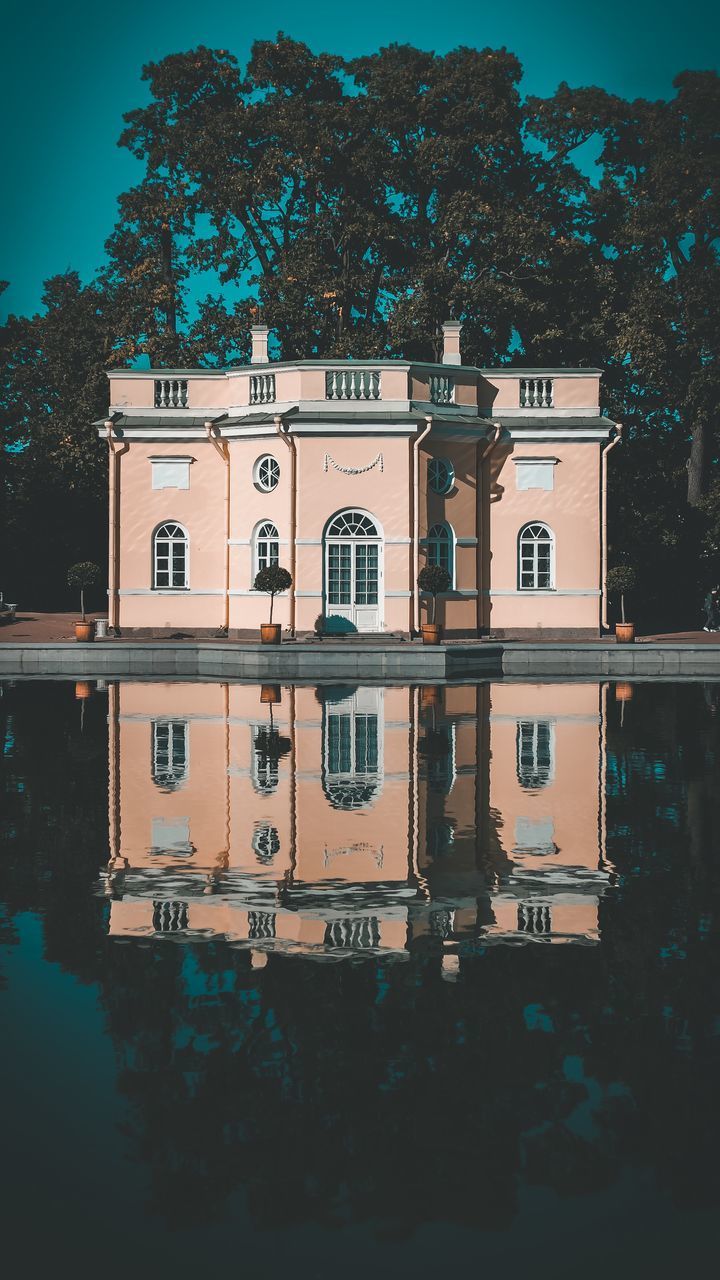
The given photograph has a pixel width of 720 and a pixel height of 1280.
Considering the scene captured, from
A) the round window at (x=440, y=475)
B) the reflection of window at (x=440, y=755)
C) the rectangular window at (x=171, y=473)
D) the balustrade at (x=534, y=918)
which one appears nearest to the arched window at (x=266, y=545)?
the rectangular window at (x=171, y=473)

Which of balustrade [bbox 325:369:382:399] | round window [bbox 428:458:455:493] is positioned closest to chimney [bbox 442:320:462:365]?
round window [bbox 428:458:455:493]

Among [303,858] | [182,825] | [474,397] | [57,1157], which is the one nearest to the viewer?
[57,1157]

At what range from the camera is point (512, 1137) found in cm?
469

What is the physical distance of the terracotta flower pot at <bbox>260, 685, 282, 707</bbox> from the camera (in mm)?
21609

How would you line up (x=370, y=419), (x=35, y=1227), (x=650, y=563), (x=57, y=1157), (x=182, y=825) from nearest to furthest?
(x=35, y=1227), (x=57, y=1157), (x=182, y=825), (x=370, y=419), (x=650, y=563)

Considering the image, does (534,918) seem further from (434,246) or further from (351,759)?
(434,246)

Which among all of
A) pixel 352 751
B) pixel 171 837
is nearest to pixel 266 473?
pixel 352 751

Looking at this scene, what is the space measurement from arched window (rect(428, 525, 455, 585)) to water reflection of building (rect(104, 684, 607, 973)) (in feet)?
44.8

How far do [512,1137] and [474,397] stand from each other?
99.8ft

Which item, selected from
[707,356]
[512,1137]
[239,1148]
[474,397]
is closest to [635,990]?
[512,1137]

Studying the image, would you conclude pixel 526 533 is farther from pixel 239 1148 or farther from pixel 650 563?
pixel 239 1148

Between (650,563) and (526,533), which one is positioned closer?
(526,533)

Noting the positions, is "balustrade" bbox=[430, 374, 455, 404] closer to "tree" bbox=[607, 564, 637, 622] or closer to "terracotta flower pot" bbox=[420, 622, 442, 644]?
"tree" bbox=[607, 564, 637, 622]

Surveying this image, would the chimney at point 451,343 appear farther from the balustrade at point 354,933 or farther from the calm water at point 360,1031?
the balustrade at point 354,933
